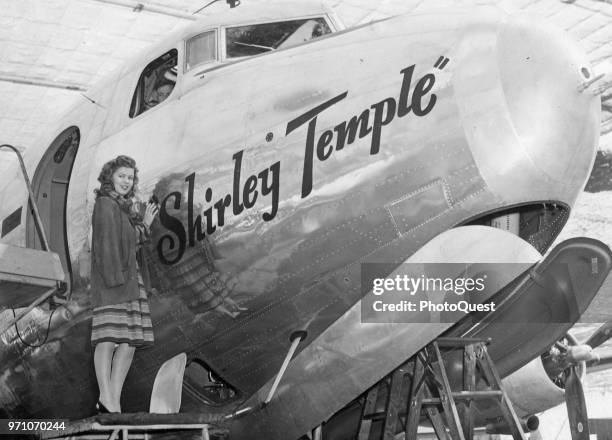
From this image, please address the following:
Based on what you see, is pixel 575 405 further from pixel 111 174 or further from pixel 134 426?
pixel 111 174

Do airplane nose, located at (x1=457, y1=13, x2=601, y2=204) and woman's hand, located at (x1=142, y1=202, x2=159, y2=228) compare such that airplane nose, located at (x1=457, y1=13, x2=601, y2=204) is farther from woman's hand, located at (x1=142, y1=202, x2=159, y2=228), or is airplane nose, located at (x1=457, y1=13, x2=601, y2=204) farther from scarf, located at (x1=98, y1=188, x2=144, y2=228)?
scarf, located at (x1=98, y1=188, x2=144, y2=228)

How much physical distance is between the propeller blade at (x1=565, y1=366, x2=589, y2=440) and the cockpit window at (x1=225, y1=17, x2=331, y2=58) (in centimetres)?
414

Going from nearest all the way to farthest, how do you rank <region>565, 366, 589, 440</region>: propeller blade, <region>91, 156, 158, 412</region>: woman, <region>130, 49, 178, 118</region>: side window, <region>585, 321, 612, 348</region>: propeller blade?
1. <region>91, 156, 158, 412</region>: woman
2. <region>130, 49, 178, 118</region>: side window
3. <region>565, 366, 589, 440</region>: propeller blade
4. <region>585, 321, 612, 348</region>: propeller blade

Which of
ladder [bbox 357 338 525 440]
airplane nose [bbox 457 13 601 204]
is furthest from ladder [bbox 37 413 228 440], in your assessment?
airplane nose [bbox 457 13 601 204]

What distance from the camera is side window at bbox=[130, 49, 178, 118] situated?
6961 millimetres

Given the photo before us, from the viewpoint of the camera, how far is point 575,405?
7.94m

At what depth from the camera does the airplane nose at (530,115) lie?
503cm

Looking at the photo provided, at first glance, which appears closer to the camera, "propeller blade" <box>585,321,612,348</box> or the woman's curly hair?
the woman's curly hair

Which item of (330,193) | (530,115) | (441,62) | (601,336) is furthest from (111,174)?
(601,336)

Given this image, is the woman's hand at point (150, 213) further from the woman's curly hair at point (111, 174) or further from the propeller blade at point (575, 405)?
the propeller blade at point (575, 405)

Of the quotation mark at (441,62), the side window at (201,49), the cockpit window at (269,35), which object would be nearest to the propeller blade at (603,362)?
the cockpit window at (269,35)

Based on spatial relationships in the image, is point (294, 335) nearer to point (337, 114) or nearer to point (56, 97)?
point (337, 114)

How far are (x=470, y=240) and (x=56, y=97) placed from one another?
14.8 metres

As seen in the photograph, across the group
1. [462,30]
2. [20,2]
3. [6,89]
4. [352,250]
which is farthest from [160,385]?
[6,89]
